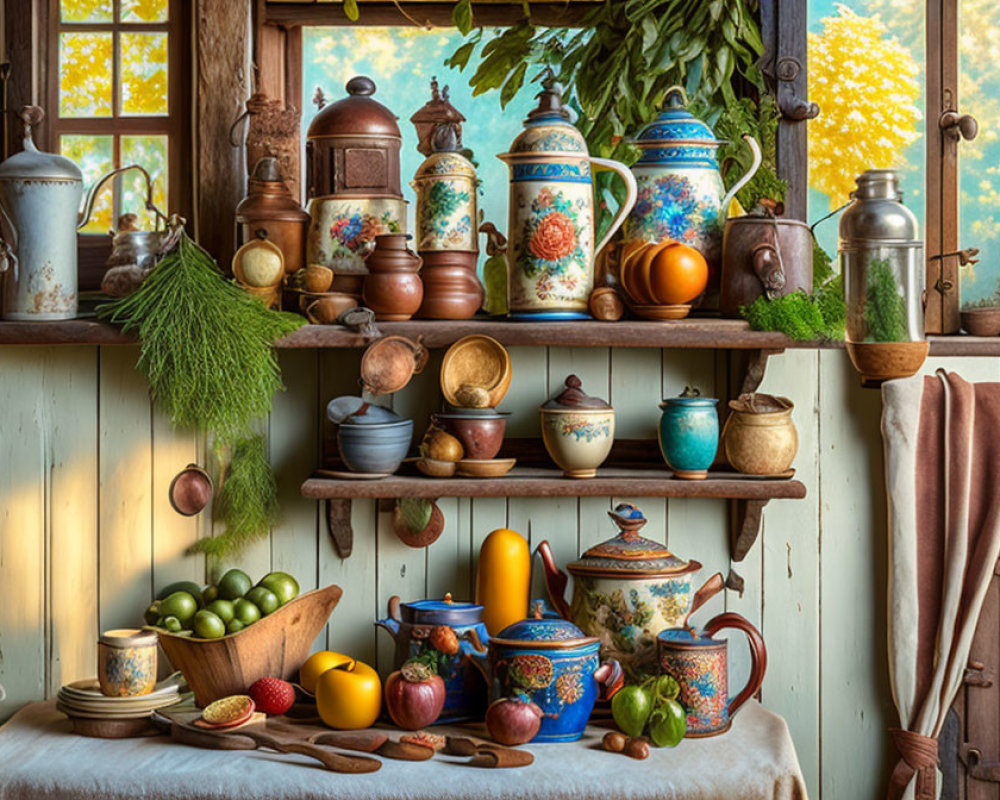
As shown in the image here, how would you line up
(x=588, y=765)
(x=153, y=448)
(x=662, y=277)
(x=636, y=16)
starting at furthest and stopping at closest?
(x=153, y=448)
(x=636, y=16)
(x=662, y=277)
(x=588, y=765)

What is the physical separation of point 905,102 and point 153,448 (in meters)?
1.74

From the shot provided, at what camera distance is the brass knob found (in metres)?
2.50

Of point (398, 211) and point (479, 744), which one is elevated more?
point (398, 211)

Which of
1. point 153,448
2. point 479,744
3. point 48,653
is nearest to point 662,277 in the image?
point 479,744

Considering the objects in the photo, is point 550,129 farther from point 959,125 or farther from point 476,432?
point 959,125

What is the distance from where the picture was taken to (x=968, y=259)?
252cm

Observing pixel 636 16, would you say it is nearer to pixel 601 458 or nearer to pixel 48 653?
pixel 601 458

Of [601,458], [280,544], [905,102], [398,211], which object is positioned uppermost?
[905,102]

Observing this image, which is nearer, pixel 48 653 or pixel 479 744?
pixel 479 744

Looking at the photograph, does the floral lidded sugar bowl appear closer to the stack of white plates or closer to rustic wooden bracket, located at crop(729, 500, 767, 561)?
rustic wooden bracket, located at crop(729, 500, 767, 561)

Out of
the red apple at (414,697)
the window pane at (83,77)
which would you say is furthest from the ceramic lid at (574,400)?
the window pane at (83,77)

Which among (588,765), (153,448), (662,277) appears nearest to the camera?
(588,765)

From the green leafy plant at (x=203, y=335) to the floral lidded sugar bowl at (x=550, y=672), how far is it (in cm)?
66

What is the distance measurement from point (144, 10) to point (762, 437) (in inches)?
62.2
